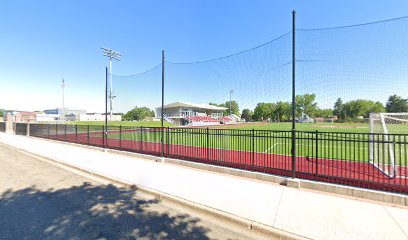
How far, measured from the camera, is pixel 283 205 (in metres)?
4.38

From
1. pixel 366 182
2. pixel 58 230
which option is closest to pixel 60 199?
pixel 58 230

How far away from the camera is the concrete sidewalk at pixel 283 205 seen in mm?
3475

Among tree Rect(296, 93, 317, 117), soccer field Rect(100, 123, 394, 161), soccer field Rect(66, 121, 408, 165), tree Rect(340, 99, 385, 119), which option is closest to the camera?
soccer field Rect(66, 121, 408, 165)

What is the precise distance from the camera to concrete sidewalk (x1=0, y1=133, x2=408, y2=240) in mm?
3475

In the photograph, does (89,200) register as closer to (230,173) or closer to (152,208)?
(152,208)

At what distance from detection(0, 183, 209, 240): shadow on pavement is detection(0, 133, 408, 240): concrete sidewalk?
2.86 ft

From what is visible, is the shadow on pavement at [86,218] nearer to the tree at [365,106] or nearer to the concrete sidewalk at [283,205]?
the concrete sidewalk at [283,205]

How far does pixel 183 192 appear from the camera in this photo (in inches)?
205

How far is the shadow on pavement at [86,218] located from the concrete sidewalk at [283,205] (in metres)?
0.87

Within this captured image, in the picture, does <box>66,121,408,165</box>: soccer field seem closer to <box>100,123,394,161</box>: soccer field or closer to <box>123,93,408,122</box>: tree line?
<box>100,123,394,161</box>: soccer field

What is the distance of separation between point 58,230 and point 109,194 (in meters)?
1.79

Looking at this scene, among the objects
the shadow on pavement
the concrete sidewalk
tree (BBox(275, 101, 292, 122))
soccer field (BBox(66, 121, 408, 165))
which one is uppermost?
tree (BBox(275, 101, 292, 122))

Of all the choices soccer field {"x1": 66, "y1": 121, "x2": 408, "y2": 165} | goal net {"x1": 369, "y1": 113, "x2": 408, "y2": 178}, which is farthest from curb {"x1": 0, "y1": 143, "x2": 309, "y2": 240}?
goal net {"x1": 369, "y1": 113, "x2": 408, "y2": 178}

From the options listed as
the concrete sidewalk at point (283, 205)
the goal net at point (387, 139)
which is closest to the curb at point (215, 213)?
the concrete sidewalk at point (283, 205)
